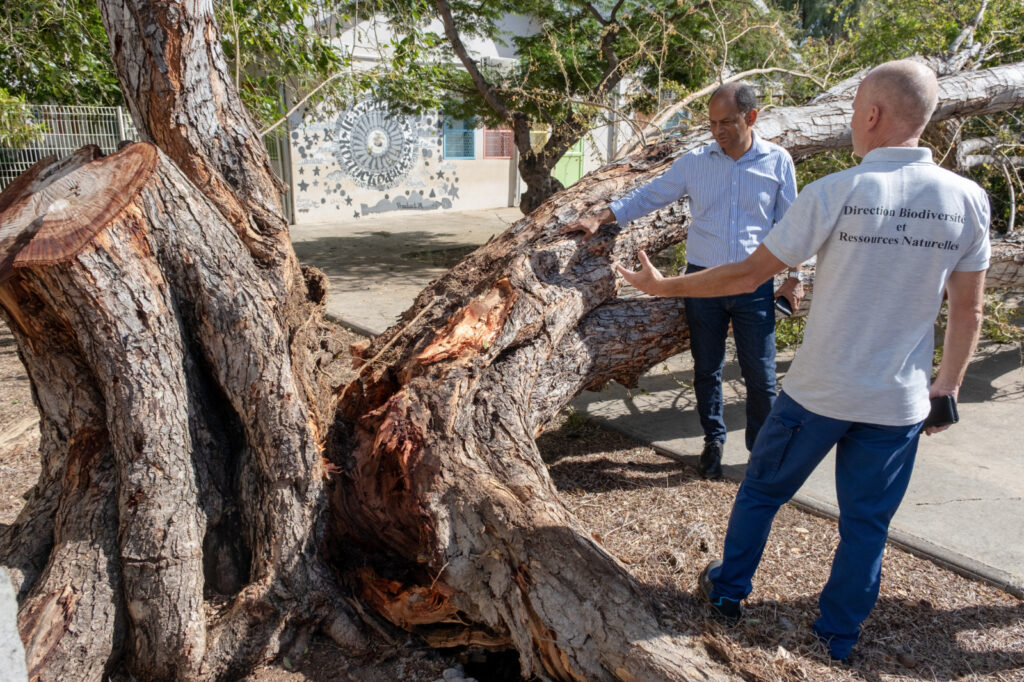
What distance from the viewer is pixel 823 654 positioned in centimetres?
259

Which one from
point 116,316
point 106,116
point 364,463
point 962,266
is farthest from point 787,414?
point 106,116

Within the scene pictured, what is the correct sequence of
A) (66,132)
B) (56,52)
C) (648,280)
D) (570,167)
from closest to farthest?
(648,280) → (56,52) → (66,132) → (570,167)

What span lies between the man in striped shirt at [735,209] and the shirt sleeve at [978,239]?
1073 millimetres

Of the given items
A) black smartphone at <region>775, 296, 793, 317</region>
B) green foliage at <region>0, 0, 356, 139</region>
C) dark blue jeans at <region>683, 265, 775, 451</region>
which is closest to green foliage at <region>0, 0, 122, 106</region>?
green foliage at <region>0, 0, 356, 139</region>

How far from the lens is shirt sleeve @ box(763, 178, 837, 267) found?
89.4 inches

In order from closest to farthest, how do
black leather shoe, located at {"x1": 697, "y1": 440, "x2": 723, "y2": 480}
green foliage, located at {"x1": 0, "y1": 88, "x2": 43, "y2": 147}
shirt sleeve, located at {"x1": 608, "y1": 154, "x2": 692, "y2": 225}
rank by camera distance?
shirt sleeve, located at {"x1": 608, "y1": 154, "x2": 692, "y2": 225} < black leather shoe, located at {"x1": 697, "y1": 440, "x2": 723, "y2": 480} < green foliage, located at {"x1": 0, "y1": 88, "x2": 43, "y2": 147}

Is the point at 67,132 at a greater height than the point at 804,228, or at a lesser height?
greater

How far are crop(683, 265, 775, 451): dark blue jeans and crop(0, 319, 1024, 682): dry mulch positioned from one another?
1.63 feet

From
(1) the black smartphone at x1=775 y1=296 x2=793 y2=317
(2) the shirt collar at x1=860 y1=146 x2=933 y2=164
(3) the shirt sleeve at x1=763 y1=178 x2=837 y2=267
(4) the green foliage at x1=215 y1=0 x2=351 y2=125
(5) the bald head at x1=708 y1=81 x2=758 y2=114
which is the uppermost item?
(4) the green foliage at x1=215 y1=0 x2=351 y2=125

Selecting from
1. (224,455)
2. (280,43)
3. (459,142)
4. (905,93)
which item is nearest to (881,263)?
(905,93)

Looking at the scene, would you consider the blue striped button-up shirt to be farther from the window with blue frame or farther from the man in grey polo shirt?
the window with blue frame

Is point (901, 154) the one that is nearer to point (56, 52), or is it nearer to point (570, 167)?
point (56, 52)

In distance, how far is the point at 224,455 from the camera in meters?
3.05

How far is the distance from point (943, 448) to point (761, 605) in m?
2.35
